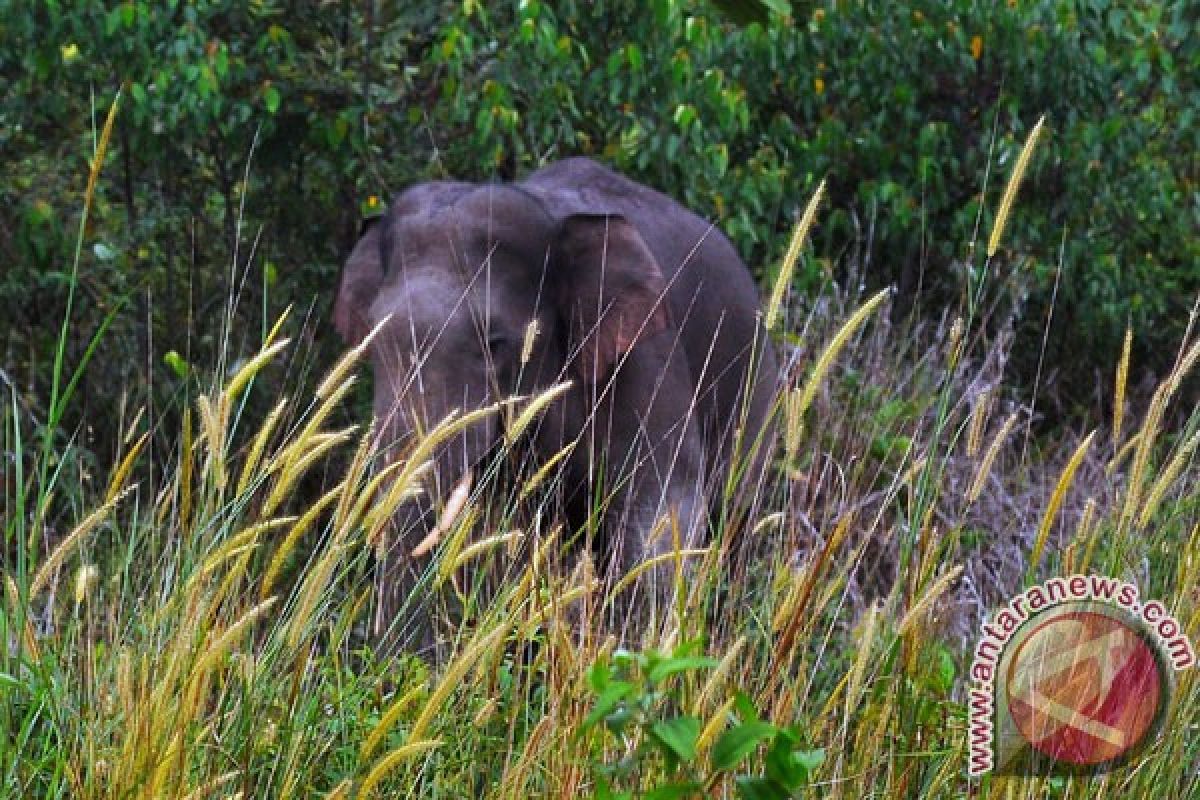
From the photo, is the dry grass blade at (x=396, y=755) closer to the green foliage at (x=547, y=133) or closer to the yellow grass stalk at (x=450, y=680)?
the yellow grass stalk at (x=450, y=680)

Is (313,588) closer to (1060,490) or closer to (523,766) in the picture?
(523,766)

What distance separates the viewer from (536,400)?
8.63ft

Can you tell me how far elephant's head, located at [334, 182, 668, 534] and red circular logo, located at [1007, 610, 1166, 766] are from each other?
3.06 m

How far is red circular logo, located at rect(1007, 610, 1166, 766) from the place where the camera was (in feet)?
8.47

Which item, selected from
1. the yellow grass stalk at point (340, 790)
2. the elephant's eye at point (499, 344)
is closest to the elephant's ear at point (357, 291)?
the elephant's eye at point (499, 344)

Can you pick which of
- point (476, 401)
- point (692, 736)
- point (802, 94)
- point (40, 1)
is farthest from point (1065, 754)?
point (802, 94)

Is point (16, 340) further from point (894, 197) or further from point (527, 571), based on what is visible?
point (527, 571)

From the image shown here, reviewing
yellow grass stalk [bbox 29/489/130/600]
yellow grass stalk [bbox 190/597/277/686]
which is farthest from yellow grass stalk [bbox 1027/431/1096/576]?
yellow grass stalk [bbox 29/489/130/600]

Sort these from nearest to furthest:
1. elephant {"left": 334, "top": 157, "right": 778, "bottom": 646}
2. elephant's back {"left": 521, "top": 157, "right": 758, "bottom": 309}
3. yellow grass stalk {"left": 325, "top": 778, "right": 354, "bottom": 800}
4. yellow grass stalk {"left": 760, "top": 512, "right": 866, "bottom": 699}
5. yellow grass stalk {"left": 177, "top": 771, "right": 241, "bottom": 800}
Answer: yellow grass stalk {"left": 325, "top": 778, "right": 354, "bottom": 800} < yellow grass stalk {"left": 177, "top": 771, "right": 241, "bottom": 800} < yellow grass stalk {"left": 760, "top": 512, "right": 866, "bottom": 699} < elephant {"left": 334, "top": 157, "right": 778, "bottom": 646} < elephant's back {"left": 521, "top": 157, "right": 758, "bottom": 309}

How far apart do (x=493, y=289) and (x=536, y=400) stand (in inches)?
134

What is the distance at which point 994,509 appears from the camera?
21.1ft

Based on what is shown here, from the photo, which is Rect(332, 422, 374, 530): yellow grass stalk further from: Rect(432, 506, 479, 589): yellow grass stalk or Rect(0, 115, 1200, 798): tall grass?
Rect(432, 506, 479, 589): yellow grass stalk

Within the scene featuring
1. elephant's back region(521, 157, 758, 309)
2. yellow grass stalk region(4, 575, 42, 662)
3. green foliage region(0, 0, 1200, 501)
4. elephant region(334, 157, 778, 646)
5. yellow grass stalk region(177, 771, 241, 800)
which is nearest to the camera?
yellow grass stalk region(177, 771, 241, 800)
